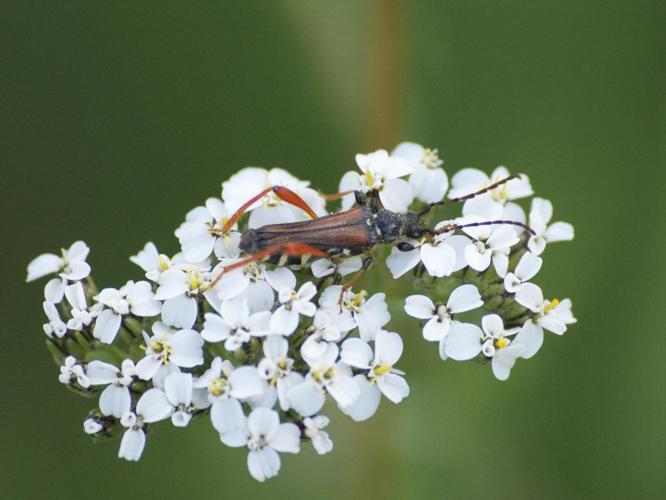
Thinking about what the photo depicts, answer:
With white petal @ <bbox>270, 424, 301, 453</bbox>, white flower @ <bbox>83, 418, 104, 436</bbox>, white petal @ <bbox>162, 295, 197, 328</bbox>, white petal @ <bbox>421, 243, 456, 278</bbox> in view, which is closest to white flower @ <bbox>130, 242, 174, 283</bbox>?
white petal @ <bbox>162, 295, 197, 328</bbox>

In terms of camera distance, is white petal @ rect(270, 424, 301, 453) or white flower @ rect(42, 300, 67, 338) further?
white flower @ rect(42, 300, 67, 338)

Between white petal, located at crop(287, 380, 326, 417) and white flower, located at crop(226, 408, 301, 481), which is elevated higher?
white petal, located at crop(287, 380, 326, 417)

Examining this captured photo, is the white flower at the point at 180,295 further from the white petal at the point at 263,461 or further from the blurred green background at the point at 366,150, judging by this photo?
the blurred green background at the point at 366,150

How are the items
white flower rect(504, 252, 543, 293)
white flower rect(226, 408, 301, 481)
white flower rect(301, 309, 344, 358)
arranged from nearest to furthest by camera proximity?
white flower rect(226, 408, 301, 481) < white flower rect(301, 309, 344, 358) < white flower rect(504, 252, 543, 293)

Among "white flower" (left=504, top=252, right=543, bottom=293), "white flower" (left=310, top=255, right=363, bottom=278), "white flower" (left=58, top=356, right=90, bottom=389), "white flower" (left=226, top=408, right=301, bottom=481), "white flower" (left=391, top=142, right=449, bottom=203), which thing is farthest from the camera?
"white flower" (left=391, top=142, right=449, bottom=203)

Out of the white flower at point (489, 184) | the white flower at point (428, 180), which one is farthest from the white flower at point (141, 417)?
the white flower at point (489, 184)

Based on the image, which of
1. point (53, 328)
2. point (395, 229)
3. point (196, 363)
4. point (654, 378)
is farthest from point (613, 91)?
point (53, 328)

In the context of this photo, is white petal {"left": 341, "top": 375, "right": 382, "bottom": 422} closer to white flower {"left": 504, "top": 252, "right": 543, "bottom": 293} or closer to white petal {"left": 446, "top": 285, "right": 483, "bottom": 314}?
white petal {"left": 446, "top": 285, "right": 483, "bottom": 314}

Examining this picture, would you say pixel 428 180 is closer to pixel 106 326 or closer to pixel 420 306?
pixel 420 306

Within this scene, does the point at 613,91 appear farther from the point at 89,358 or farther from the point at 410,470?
the point at 89,358
